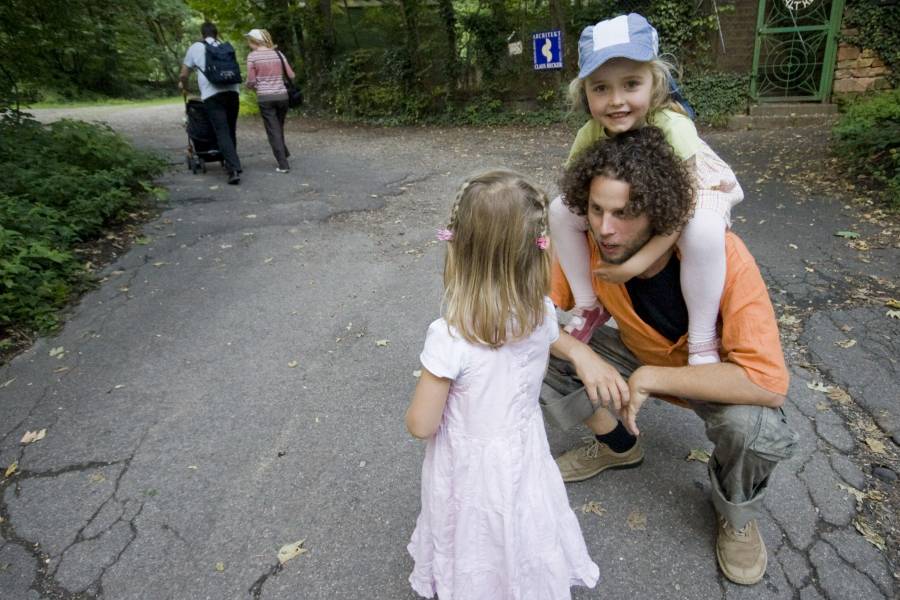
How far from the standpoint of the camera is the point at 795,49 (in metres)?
9.18

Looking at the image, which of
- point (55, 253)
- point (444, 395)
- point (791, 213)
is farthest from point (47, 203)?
point (791, 213)

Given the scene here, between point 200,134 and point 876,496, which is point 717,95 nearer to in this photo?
point 200,134

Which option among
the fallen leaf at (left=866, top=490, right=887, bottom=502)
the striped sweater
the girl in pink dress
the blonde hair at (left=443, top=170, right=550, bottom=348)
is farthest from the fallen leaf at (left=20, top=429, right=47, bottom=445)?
the striped sweater

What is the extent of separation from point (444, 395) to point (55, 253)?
4.19 metres

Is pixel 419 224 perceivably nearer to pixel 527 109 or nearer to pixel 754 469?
pixel 754 469

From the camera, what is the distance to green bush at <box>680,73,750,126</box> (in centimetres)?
953

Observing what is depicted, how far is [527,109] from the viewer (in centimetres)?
1164

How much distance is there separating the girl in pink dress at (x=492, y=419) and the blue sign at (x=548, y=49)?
413 inches

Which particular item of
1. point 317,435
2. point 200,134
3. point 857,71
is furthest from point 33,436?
point 857,71

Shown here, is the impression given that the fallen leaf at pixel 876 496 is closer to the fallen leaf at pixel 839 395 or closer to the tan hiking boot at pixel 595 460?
the fallen leaf at pixel 839 395

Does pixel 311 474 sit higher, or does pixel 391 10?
pixel 391 10

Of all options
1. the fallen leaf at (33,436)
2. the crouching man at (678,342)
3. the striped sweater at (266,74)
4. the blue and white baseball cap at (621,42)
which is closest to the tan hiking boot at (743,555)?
the crouching man at (678,342)

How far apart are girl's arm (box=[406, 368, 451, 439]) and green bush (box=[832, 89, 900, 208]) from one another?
558 centimetres

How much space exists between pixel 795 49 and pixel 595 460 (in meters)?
10.1
